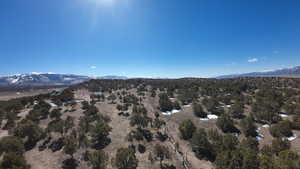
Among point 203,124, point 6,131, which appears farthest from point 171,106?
point 6,131

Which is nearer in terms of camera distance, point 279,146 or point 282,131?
point 279,146

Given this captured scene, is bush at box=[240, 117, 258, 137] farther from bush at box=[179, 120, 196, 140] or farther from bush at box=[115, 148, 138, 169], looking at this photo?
bush at box=[115, 148, 138, 169]

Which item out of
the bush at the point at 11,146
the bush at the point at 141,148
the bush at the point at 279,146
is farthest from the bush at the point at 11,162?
the bush at the point at 279,146

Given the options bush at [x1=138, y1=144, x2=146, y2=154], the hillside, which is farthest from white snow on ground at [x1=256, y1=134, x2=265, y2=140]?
bush at [x1=138, y1=144, x2=146, y2=154]

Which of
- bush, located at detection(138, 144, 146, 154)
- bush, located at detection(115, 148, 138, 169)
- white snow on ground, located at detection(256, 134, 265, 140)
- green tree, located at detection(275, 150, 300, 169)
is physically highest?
green tree, located at detection(275, 150, 300, 169)

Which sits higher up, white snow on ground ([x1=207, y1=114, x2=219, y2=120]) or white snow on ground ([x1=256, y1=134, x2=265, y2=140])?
white snow on ground ([x1=207, y1=114, x2=219, y2=120])

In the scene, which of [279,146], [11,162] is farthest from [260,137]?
[11,162]

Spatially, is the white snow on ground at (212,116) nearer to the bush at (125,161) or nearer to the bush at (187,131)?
the bush at (187,131)

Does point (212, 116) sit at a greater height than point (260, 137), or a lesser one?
greater

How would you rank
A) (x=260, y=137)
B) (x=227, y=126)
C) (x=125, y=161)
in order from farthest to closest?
1. (x=227, y=126)
2. (x=260, y=137)
3. (x=125, y=161)

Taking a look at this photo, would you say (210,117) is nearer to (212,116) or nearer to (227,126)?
(212,116)

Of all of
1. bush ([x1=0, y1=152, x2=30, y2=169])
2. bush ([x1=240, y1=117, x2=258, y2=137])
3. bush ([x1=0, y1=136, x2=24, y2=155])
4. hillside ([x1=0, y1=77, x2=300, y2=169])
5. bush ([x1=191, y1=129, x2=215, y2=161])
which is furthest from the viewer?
bush ([x1=240, y1=117, x2=258, y2=137])

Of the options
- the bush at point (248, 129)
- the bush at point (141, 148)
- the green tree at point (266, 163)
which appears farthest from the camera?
the bush at point (248, 129)
